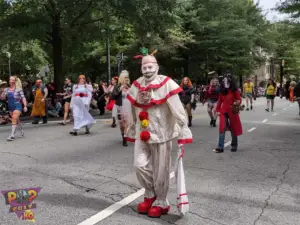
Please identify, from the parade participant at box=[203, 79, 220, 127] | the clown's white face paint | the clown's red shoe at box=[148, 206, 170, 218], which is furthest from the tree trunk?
the clown's red shoe at box=[148, 206, 170, 218]

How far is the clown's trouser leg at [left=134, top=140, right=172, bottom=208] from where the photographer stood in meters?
4.42

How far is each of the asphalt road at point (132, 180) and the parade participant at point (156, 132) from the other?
259mm

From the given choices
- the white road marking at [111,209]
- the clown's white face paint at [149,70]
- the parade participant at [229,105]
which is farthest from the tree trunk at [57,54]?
the clown's white face paint at [149,70]

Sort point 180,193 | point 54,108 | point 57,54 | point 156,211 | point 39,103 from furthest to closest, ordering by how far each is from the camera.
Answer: point 57,54, point 54,108, point 39,103, point 156,211, point 180,193

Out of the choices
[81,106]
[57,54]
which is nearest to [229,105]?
→ [81,106]

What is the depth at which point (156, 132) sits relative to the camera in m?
4.45

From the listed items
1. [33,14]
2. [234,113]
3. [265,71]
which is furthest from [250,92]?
A: [265,71]

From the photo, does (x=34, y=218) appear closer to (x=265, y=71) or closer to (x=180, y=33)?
(x=180, y=33)

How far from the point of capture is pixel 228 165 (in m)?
7.30

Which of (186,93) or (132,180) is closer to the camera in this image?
(132,180)

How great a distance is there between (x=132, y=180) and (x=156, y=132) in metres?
1.85

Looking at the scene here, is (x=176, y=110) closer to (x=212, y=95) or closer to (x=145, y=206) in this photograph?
(x=145, y=206)

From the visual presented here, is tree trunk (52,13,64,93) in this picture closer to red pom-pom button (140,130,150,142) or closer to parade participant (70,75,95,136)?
parade participant (70,75,95,136)

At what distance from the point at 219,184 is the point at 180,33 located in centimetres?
2693
